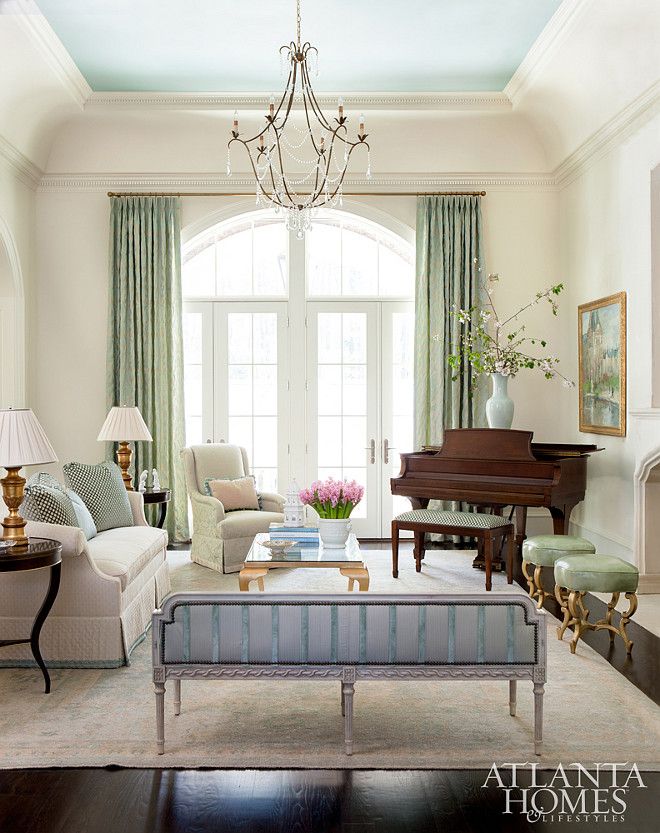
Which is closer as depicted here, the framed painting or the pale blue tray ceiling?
the pale blue tray ceiling

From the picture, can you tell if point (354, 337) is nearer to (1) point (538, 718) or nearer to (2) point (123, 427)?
(2) point (123, 427)

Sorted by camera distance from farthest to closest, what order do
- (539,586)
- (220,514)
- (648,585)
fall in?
(220,514)
(648,585)
(539,586)

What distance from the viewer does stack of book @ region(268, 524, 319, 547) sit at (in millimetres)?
5477

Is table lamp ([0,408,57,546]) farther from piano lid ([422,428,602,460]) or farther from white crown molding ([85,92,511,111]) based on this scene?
white crown molding ([85,92,511,111])

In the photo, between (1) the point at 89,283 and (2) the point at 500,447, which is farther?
(1) the point at 89,283

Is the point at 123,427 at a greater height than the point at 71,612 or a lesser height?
greater

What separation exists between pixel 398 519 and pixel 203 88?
13.6ft

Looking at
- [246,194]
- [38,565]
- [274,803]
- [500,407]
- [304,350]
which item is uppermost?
[246,194]

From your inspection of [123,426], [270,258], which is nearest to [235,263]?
[270,258]

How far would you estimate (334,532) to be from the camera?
529cm

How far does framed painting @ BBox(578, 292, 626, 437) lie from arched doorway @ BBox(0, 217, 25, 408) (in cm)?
510

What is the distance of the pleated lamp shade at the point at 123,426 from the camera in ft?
21.9

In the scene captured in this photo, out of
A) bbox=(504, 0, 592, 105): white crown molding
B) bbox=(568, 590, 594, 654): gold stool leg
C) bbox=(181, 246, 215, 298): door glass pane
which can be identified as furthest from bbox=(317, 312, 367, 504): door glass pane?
bbox=(568, 590, 594, 654): gold stool leg

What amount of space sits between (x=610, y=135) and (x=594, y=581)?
3756 millimetres
